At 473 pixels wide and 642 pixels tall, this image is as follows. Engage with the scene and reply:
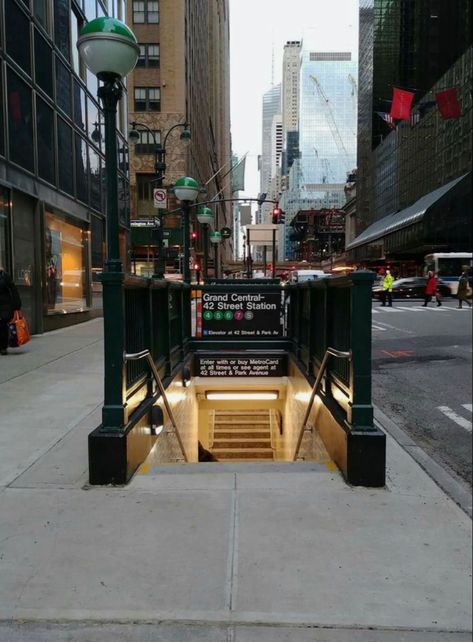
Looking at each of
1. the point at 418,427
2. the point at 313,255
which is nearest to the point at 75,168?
the point at 418,427

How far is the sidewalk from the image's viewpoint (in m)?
2.25

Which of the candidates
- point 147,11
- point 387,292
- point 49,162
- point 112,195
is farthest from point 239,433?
point 147,11

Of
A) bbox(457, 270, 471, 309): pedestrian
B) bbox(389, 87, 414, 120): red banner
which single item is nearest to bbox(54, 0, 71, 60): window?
bbox(389, 87, 414, 120): red banner

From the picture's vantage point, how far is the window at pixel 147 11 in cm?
4709

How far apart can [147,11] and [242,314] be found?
47878 millimetres

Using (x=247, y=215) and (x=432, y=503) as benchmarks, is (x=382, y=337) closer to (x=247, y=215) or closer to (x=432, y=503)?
(x=432, y=503)

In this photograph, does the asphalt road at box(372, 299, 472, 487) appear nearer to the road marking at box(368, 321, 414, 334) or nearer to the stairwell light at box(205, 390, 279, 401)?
the road marking at box(368, 321, 414, 334)

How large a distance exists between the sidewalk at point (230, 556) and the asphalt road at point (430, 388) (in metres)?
0.55

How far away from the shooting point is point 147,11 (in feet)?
154

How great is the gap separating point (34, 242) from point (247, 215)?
21.4 metres

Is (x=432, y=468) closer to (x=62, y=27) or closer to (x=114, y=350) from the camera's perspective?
(x=114, y=350)

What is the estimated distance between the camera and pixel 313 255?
153m

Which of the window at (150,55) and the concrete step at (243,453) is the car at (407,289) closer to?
the concrete step at (243,453)

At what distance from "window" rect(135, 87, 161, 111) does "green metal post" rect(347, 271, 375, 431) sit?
4793 centimetres
